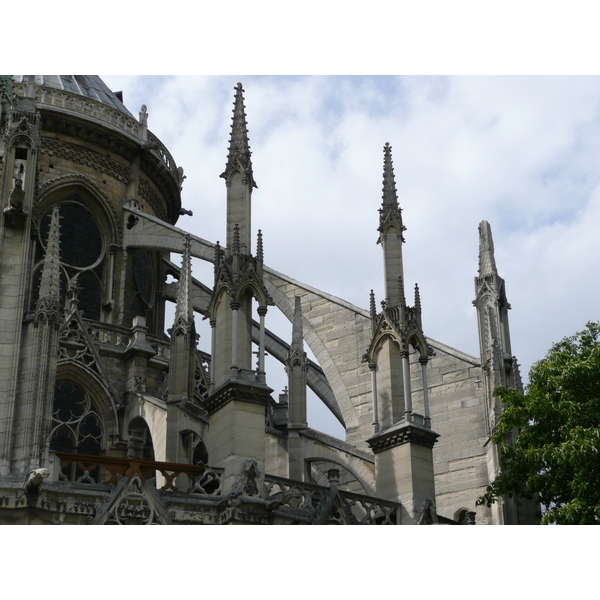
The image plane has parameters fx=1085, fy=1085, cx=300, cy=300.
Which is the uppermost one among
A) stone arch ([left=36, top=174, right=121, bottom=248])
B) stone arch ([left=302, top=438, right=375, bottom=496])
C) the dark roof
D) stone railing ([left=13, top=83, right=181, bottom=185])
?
the dark roof

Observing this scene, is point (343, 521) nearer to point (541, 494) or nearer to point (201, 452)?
point (541, 494)

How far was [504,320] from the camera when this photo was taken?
2430 centimetres

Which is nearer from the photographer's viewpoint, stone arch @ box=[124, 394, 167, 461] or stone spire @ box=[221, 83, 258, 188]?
stone spire @ box=[221, 83, 258, 188]

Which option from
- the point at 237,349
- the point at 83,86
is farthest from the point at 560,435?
the point at 83,86

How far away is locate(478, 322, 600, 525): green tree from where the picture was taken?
17.0 metres

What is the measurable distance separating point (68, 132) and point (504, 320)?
17281mm

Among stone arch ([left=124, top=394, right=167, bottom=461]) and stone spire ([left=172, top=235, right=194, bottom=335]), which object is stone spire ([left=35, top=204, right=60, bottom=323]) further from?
stone arch ([left=124, top=394, right=167, bottom=461])

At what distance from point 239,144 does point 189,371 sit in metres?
5.34

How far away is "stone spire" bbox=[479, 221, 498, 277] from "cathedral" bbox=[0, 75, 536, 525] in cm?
7

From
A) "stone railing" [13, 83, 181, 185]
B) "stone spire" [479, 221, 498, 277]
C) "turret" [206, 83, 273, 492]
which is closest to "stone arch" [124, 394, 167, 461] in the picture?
"turret" [206, 83, 273, 492]

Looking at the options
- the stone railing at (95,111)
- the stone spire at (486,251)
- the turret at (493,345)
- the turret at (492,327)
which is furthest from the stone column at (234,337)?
the stone railing at (95,111)

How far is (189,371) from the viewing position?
2353 cm

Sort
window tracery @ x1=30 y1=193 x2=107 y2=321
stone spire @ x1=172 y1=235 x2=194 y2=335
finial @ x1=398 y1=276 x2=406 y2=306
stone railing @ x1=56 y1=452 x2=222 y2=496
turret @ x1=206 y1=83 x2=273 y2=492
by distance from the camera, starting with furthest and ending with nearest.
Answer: window tracery @ x1=30 y1=193 x2=107 y2=321 → stone spire @ x1=172 y1=235 x2=194 y2=335 → finial @ x1=398 y1=276 x2=406 y2=306 → turret @ x1=206 y1=83 x2=273 y2=492 → stone railing @ x1=56 y1=452 x2=222 y2=496

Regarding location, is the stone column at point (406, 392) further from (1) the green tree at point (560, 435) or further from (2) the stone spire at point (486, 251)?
(2) the stone spire at point (486, 251)
